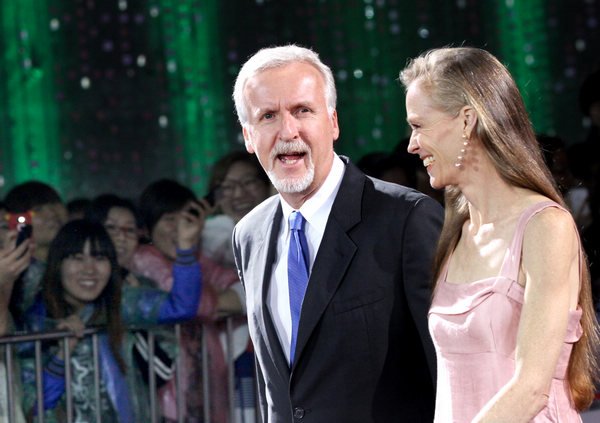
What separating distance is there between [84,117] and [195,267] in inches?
45.4

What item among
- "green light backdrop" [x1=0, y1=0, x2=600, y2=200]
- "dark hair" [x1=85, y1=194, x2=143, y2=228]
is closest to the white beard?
"dark hair" [x1=85, y1=194, x2=143, y2=228]

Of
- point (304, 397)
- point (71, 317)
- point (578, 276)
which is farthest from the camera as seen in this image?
point (71, 317)

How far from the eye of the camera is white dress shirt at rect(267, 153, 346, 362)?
180cm

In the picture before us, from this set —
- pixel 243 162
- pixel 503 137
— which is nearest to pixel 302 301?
pixel 503 137

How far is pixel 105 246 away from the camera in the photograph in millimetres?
3246

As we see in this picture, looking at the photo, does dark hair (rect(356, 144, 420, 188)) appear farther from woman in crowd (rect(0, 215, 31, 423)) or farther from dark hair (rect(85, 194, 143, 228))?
woman in crowd (rect(0, 215, 31, 423))

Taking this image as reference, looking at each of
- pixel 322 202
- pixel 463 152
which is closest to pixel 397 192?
pixel 322 202

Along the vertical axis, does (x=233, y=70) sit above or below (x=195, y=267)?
above

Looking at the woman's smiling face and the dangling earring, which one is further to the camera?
the woman's smiling face

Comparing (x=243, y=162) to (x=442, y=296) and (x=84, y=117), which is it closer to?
(x=84, y=117)

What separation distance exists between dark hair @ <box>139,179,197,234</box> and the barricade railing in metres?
0.48

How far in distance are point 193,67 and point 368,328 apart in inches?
110

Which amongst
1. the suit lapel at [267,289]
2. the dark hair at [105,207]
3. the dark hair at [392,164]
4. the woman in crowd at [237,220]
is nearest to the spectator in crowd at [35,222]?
the dark hair at [105,207]

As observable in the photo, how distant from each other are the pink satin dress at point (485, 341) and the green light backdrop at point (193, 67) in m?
2.86
